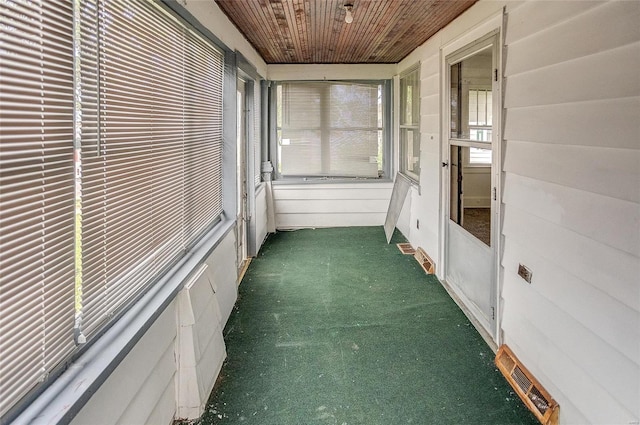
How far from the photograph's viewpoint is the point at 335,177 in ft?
22.1

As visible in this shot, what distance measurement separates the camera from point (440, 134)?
167 inches

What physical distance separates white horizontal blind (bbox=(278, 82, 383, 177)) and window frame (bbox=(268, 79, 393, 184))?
5 cm

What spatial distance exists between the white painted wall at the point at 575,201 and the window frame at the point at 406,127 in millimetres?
2428

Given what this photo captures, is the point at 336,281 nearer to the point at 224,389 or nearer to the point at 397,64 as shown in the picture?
the point at 224,389

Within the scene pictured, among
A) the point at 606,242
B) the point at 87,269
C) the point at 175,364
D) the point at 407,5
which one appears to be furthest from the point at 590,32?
the point at 175,364

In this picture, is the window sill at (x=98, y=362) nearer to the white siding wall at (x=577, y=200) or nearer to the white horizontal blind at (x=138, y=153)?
the white horizontal blind at (x=138, y=153)

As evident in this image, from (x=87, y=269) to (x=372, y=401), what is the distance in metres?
1.65

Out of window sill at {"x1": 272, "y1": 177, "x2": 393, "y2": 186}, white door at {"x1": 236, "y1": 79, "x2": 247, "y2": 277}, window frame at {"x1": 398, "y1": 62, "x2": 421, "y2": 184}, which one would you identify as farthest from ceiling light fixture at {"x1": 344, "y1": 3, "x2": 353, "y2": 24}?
window sill at {"x1": 272, "y1": 177, "x2": 393, "y2": 186}

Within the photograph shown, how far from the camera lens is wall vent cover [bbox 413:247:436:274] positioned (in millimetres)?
4508

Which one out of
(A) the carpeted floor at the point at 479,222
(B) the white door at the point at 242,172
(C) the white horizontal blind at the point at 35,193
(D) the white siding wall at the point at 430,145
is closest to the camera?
(C) the white horizontal blind at the point at 35,193

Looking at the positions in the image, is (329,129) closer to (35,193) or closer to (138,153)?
(138,153)

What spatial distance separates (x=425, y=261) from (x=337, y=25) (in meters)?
2.62

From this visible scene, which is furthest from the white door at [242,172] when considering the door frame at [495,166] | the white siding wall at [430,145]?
the door frame at [495,166]

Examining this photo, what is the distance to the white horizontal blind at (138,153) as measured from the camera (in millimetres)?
1530
